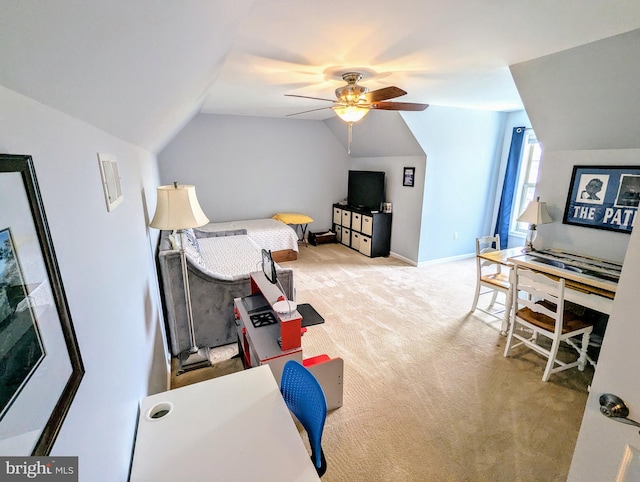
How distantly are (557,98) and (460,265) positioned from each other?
308cm

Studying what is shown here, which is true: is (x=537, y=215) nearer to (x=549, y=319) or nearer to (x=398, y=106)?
(x=549, y=319)

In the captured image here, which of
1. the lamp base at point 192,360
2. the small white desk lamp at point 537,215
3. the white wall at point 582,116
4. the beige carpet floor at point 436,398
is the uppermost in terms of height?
the white wall at point 582,116

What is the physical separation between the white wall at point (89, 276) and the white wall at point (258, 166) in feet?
13.6

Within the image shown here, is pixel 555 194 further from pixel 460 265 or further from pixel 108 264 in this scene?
pixel 108 264

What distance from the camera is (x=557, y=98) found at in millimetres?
2490

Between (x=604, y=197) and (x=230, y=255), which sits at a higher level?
(x=604, y=197)

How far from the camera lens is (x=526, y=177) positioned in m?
4.86

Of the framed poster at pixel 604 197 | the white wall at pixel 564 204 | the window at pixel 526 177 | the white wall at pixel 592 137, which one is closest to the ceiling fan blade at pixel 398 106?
the white wall at pixel 592 137

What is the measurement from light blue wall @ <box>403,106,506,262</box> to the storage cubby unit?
2.42 ft

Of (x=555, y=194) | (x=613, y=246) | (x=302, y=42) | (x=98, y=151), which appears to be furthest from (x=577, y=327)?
(x=98, y=151)

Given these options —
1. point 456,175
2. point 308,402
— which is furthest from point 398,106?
point 308,402

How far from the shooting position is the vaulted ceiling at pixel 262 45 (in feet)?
1.81

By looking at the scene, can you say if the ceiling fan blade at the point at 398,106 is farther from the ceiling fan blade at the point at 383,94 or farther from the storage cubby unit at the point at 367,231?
the storage cubby unit at the point at 367,231

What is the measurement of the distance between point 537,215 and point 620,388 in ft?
8.14
